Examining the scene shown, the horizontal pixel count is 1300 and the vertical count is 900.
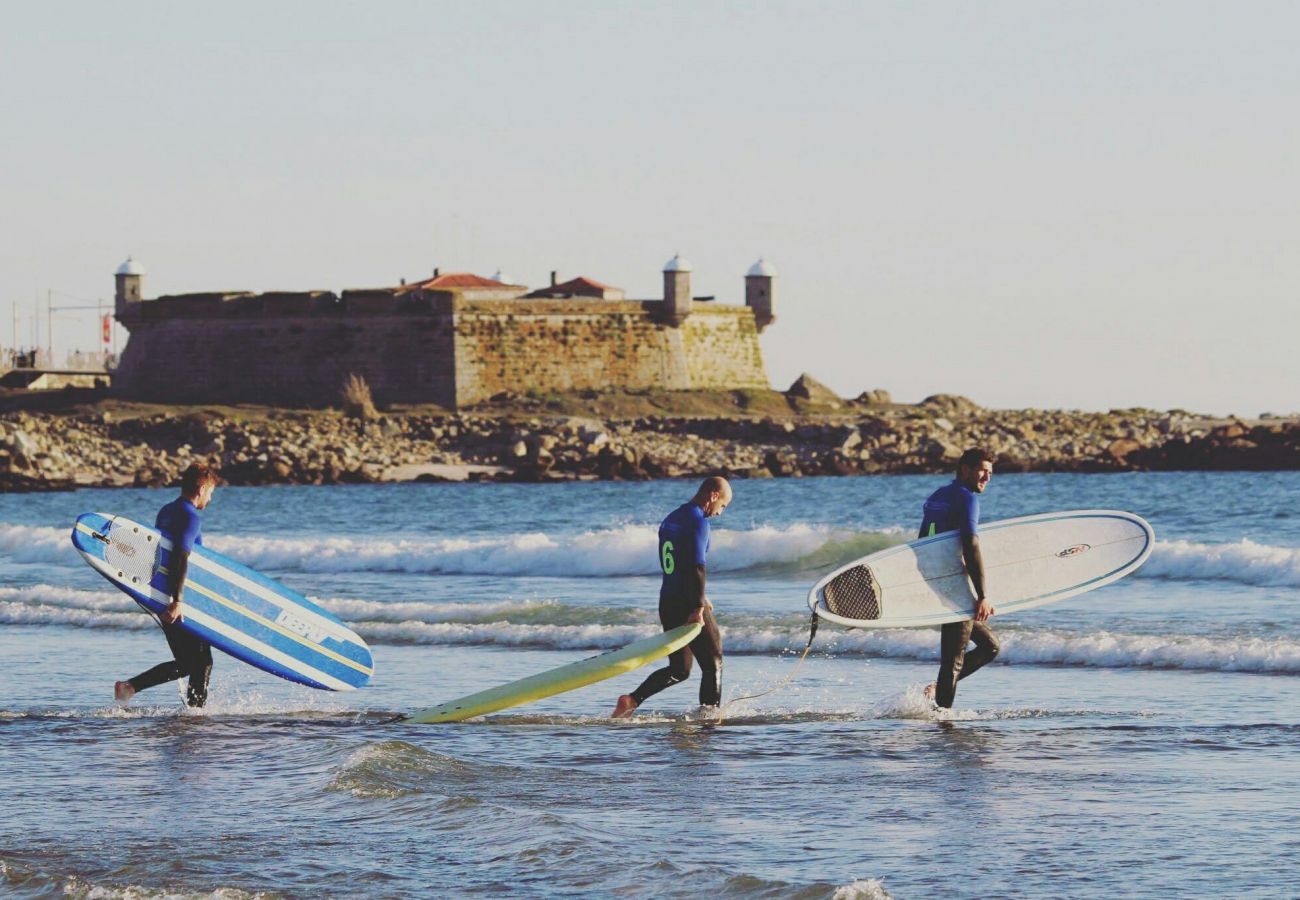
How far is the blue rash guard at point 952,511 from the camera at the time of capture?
9.44m

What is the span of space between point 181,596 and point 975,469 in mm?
4162

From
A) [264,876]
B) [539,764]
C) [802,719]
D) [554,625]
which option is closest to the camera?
[264,876]

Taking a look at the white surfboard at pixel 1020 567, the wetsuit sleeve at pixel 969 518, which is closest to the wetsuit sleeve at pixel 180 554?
the white surfboard at pixel 1020 567

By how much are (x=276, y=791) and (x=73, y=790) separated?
87 centimetres

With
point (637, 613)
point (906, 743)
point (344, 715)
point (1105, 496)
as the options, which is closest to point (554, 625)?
point (637, 613)

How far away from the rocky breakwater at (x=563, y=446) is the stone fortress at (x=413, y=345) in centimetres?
287

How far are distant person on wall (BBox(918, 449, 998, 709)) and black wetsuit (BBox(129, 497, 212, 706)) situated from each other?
3823 mm

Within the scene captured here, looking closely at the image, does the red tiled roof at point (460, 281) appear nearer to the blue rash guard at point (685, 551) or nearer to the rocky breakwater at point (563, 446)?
the rocky breakwater at point (563, 446)

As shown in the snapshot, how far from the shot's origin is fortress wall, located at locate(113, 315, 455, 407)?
220 feet

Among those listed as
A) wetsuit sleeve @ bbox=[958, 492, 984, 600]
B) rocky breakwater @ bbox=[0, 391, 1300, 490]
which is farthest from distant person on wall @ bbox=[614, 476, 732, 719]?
rocky breakwater @ bbox=[0, 391, 1300, 490]

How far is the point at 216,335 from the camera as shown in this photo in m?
69.1

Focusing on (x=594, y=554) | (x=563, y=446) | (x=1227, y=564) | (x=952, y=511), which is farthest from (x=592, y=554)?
(x=563, y=446)

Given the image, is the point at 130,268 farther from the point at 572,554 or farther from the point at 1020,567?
the point at 1020,567

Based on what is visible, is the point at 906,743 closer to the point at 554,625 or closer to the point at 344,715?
the point at 344,715
